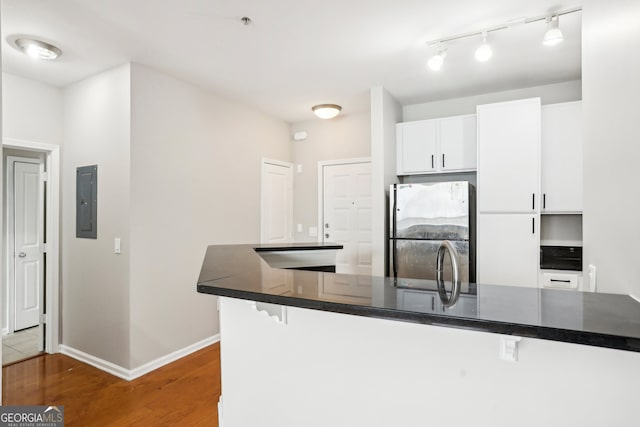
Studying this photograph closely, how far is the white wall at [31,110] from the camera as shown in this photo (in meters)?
3.04

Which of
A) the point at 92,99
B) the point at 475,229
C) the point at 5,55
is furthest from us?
the point at 475,229

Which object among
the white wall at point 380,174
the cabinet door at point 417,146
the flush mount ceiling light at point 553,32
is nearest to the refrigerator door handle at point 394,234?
the white wall at point 380,174

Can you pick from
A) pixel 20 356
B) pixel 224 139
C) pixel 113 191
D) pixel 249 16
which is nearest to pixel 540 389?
pixel 249 16

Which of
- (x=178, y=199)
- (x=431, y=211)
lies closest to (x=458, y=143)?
(x=431, y=211)

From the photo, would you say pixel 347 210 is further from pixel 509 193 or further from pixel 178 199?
pixel 178 199

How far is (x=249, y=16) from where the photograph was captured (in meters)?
2.30

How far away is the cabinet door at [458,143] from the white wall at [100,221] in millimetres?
3049

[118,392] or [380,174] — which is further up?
[380,174]

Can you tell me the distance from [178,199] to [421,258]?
8.00ft

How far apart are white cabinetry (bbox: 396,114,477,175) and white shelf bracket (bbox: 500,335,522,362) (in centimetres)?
300

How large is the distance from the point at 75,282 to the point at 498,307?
3.83 meters

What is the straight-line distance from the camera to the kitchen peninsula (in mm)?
755

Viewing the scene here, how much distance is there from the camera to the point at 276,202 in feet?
15.4

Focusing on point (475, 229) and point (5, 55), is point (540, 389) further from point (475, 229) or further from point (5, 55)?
point (5, 55)
